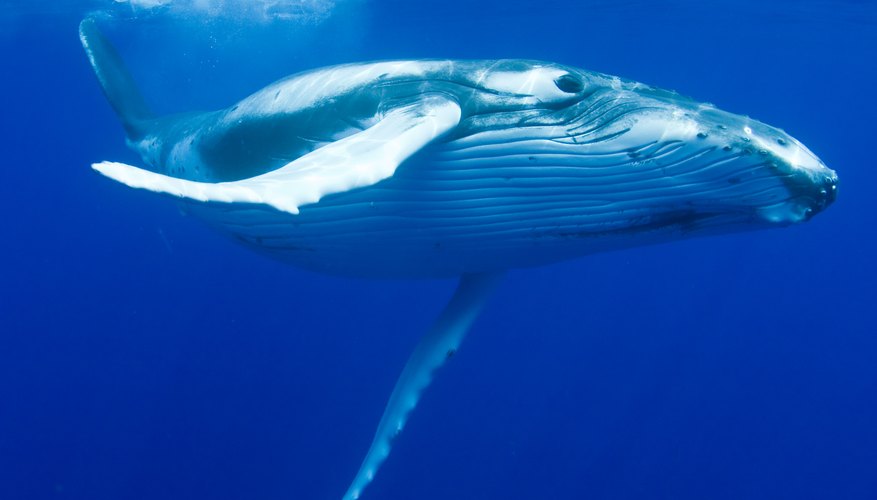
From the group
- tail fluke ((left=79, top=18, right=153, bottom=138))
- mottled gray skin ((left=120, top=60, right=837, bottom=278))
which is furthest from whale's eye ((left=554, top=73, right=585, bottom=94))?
tail fluke ((left=79, top=18, right=153, bottom=138))

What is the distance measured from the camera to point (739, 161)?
3441mm

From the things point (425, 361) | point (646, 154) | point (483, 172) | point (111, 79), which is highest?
point (111, 79)

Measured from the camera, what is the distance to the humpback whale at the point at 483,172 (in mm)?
3436

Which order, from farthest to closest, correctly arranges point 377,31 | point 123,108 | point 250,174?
1. point 377,31
2. point 123,108
3. point 250,174

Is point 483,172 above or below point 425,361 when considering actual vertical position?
above

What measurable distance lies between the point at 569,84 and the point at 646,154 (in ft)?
2.69

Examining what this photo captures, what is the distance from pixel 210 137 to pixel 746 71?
5610cm

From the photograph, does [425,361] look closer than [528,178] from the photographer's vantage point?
No

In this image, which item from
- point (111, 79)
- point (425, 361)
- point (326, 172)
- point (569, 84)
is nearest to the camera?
point (326, 172)

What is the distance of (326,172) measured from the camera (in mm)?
3330

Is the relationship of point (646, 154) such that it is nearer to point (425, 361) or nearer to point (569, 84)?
point (569, 84)

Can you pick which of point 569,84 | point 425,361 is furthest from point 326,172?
Result: point 425,361

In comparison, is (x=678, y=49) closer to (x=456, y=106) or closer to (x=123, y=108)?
(x=123, y=108)

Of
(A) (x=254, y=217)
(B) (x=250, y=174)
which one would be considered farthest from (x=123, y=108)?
(A) (x=254, y=217)
